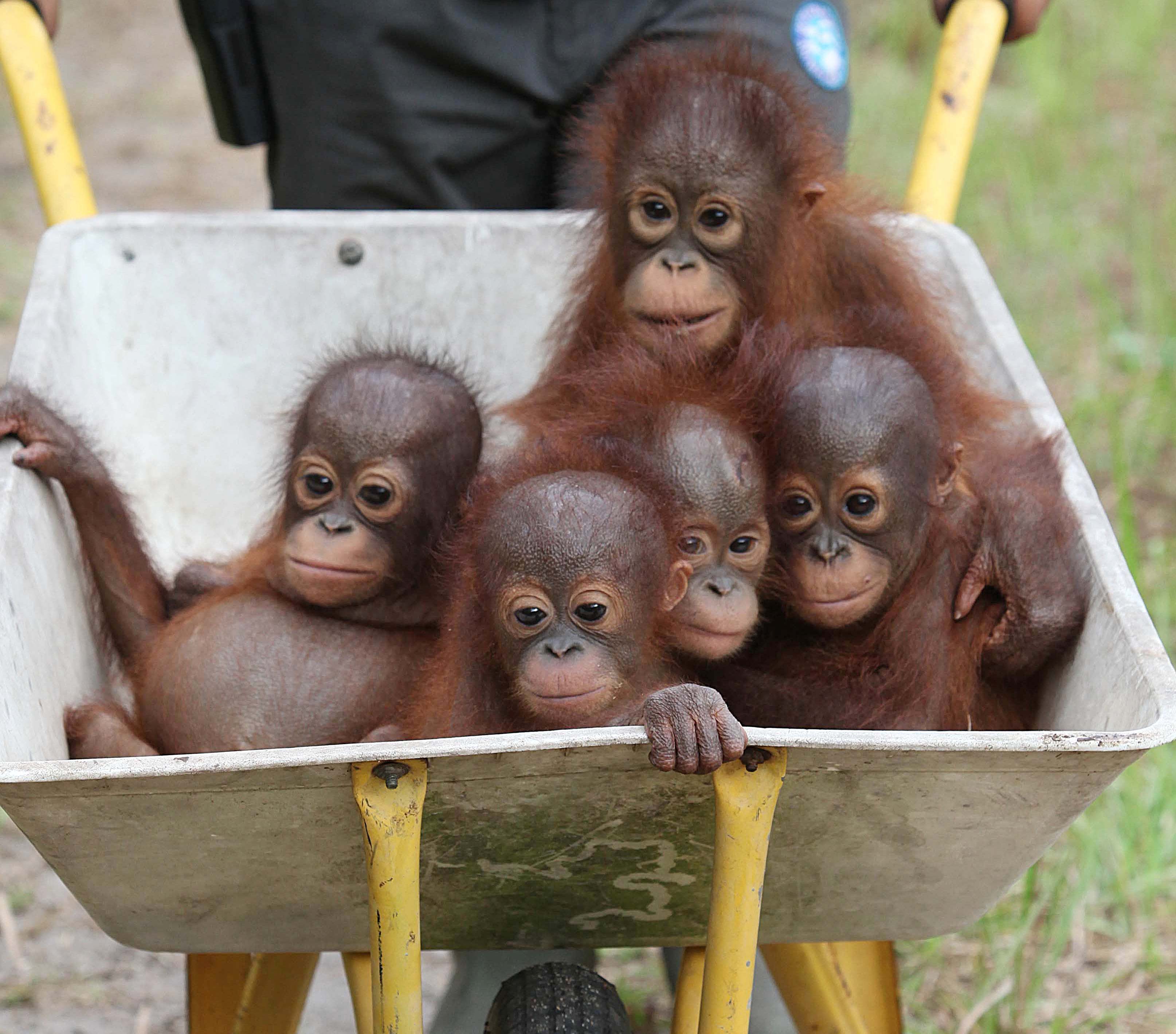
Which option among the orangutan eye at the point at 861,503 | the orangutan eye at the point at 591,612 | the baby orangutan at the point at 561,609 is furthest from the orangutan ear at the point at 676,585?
the orangutan eye at the point at 861,503

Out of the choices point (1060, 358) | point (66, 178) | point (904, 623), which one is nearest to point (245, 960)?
point (904, 623)

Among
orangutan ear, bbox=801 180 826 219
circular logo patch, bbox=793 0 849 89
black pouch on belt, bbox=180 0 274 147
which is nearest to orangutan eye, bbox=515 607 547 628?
orangutan ear, bbox=801 180 826 219

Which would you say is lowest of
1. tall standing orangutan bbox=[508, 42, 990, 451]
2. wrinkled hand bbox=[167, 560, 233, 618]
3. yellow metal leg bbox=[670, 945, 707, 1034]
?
yellow metal leg bbox=[670, 945, 707, 1034]

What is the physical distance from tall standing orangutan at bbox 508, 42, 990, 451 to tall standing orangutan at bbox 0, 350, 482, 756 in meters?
0.21

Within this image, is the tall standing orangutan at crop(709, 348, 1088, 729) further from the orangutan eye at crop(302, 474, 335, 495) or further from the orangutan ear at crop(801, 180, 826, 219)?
the orangutan eye at crop(302, 474, 335, 495)

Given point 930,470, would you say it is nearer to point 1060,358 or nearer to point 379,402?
point 379,402

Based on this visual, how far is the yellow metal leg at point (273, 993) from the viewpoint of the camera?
1968 millimetres

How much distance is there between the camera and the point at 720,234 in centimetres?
241

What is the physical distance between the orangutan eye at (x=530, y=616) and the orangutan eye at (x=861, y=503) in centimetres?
48

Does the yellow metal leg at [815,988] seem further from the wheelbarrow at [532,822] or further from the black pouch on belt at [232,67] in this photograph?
the black pouch on belt at [232,67]

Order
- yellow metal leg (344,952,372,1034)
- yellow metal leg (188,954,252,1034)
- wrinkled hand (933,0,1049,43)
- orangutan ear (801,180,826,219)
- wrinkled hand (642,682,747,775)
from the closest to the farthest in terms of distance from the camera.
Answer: wrinkled hand (642,682,747,775), yellow metal leg (344,952,372,1034), yellow metal leg (188,954,252,1034), orangutan ear (801,180,826,219), wrinkled hand (933,0,1049,43)

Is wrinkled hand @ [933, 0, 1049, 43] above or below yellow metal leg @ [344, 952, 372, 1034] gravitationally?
above

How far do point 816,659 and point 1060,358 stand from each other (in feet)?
10.5

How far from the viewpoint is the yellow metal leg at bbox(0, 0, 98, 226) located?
2574mm
